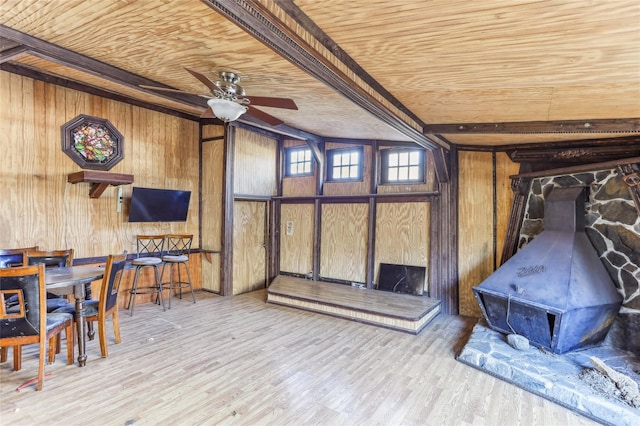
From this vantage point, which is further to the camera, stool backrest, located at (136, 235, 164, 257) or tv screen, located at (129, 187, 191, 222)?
stool backrest, located at (136, 235, 164, 257)

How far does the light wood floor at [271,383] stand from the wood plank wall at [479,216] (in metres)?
0.87

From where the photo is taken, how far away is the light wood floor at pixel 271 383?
2387mm

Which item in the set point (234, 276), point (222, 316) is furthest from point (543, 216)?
point (234, 276)

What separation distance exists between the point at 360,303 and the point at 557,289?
234cm

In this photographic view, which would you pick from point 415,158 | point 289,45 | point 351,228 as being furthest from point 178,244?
point 289,45

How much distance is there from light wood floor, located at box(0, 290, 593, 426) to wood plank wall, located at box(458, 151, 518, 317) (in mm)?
871

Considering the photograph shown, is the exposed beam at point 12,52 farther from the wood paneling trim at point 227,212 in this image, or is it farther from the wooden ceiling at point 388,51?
the wood paneling trim at point 227,212

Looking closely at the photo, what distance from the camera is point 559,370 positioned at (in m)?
2.87

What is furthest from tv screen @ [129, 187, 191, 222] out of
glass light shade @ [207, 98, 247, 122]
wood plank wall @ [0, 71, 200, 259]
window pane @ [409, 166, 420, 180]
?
window pane @ [409, 166, 420, 180]

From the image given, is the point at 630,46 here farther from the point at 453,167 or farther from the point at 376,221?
the point at 376,221

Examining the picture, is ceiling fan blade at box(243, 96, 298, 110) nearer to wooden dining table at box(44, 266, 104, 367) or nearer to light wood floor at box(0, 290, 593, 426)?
wooden dining table at box(44, 266, 104, 367)

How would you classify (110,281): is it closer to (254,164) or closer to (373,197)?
(254,164)

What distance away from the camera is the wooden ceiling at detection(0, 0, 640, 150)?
152 cm

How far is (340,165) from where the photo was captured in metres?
6.01
